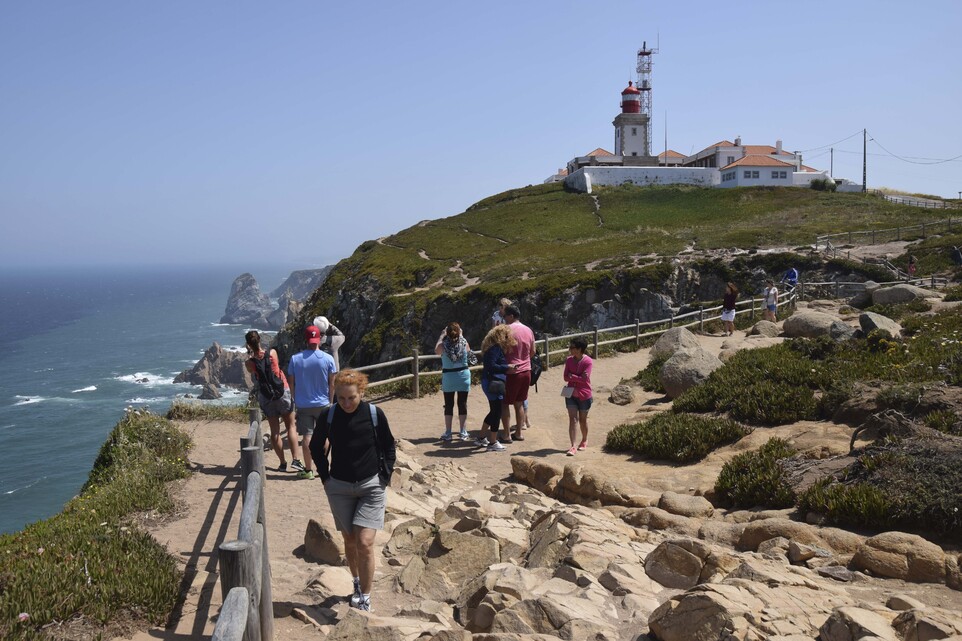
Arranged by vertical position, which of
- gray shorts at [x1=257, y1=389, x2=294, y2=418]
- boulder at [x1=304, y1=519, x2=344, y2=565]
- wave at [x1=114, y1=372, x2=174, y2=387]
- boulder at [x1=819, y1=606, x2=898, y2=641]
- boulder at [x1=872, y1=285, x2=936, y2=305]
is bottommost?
wave at [x1=114, y1=372, x2=174, y2=387]

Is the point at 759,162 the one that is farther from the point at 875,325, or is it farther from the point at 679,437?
the point at 679,437

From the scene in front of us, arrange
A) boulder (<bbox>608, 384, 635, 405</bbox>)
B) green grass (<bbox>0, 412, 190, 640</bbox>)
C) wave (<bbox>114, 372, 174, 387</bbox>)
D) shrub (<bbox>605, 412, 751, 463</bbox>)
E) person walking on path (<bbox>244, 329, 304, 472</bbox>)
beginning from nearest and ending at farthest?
1. green grass (<bbox>0, 412, 190, 640</bbox>)
2. person walking on path (<bbox>244, 329, 304, 472</bbox>)
3. shrub (<bbox>605, 412, 751, 463</bbox>)
4. boulder (<bbox>608, 384, 635, 405</bbox>)
5. wave (<bbox>114, 372, 174, 387</bbox>)

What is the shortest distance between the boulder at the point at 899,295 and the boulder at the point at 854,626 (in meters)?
23.4

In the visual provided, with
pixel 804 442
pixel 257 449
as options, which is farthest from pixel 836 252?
pixel 257 449

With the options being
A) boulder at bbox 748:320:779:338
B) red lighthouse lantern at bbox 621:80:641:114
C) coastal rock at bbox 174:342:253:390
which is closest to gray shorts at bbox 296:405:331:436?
boulder at bbox 748:320:779:338

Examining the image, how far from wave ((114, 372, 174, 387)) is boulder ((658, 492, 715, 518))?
81501 millimetres

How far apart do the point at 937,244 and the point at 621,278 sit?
18.3 metres

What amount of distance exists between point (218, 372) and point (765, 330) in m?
72.9

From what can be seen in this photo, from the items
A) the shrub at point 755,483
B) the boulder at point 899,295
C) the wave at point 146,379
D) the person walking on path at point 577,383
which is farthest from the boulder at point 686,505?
the wave at point 146,379

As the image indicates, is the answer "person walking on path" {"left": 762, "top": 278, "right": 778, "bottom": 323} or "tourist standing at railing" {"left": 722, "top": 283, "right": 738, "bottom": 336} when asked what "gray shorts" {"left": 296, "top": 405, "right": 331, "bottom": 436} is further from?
"person walking on path" {"left": 762, "top": 278, "right": 778, "bottom": 323}

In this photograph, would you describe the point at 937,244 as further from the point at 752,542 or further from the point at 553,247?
the point at 752,542

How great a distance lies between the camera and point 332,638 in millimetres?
4559

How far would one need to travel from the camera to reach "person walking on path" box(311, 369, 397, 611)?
564 centimetres

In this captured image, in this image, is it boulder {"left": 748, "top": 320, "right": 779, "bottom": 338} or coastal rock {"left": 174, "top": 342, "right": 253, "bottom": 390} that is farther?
coastal rock {"left": 174, "top": 342, "right": 253, "bottom": 390}
